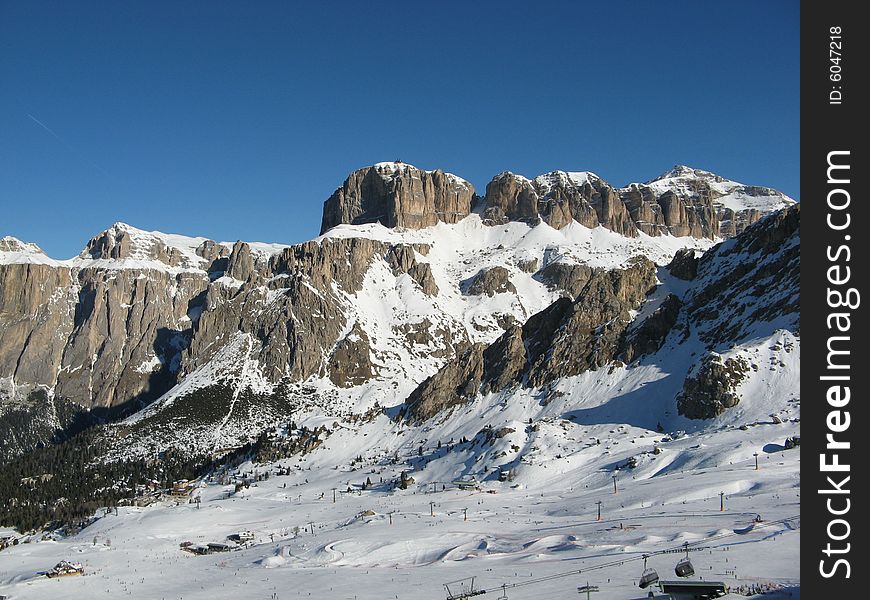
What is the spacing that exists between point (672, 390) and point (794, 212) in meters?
57.8

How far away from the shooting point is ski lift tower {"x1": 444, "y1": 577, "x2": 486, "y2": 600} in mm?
42188

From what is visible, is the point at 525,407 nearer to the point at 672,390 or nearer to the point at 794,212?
the point at 672,390

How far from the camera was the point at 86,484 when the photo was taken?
561 ft

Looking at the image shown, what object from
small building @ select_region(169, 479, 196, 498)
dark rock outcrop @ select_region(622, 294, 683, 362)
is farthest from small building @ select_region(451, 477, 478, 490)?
small building @ select_region(169, 479, 196, 498)

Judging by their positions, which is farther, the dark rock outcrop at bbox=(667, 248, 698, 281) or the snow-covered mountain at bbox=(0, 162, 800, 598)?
the dark rock outcrop at bbox=(667, 248, 698, 281)

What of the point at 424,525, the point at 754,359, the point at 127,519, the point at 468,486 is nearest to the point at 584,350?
the point at 754,359

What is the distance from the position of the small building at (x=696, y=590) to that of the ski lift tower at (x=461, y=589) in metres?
14.2

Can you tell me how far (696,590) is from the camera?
30.7 metres

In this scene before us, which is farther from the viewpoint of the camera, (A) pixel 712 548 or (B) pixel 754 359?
(B) pixel 754 359

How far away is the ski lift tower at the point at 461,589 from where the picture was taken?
138 feet

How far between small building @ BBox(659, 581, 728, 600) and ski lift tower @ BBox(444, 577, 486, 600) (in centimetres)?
1416

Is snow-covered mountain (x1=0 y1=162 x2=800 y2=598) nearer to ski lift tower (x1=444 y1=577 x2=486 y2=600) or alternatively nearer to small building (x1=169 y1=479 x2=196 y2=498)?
ski lift tower (x1=444 y1=577 x2=486 y2=600)

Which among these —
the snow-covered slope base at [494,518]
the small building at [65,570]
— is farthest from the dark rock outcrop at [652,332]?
the small building at [65,570]
